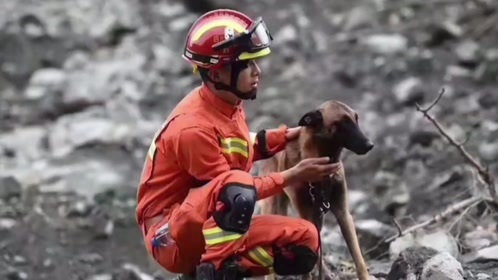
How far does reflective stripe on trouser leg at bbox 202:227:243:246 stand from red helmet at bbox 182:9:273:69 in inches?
24.9

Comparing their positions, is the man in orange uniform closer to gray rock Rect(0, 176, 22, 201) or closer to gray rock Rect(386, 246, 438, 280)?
gray rock Rect(386, 246, 438, 280)

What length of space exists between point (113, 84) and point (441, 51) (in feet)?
10.1

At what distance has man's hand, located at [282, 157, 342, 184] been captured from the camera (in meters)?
4.39

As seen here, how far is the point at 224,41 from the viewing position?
4.34 m

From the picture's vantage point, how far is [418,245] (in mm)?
5840

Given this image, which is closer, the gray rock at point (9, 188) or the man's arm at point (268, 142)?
the man's arm at point (268, 142)

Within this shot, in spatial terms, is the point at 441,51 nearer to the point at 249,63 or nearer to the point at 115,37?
the point at 115,37

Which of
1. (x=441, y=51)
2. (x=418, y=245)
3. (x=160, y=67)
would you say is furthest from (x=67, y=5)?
(x=418, y=245)

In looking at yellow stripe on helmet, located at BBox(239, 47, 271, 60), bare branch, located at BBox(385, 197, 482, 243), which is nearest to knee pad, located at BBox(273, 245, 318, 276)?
yellow stripe on helmet, located at BBox(239, 47, 271, 60)

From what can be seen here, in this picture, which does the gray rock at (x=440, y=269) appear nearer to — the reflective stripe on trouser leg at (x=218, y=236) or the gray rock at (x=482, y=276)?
the gray rock at (x=482, y=276)

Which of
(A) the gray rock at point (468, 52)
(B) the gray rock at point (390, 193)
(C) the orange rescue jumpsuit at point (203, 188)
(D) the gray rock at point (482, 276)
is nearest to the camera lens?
(C) the orange rescue jumpsuit at point (203, 188)

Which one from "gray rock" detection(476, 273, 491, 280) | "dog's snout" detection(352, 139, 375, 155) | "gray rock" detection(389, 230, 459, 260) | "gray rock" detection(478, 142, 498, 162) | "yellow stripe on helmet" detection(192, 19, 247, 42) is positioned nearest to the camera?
"yellow stripe on helmet" detection(192, 19, 247, 42)

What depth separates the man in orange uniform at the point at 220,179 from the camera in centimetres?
426

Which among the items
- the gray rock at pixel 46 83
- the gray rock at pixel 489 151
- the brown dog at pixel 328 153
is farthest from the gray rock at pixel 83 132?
the brown dog at pixel 328 153
